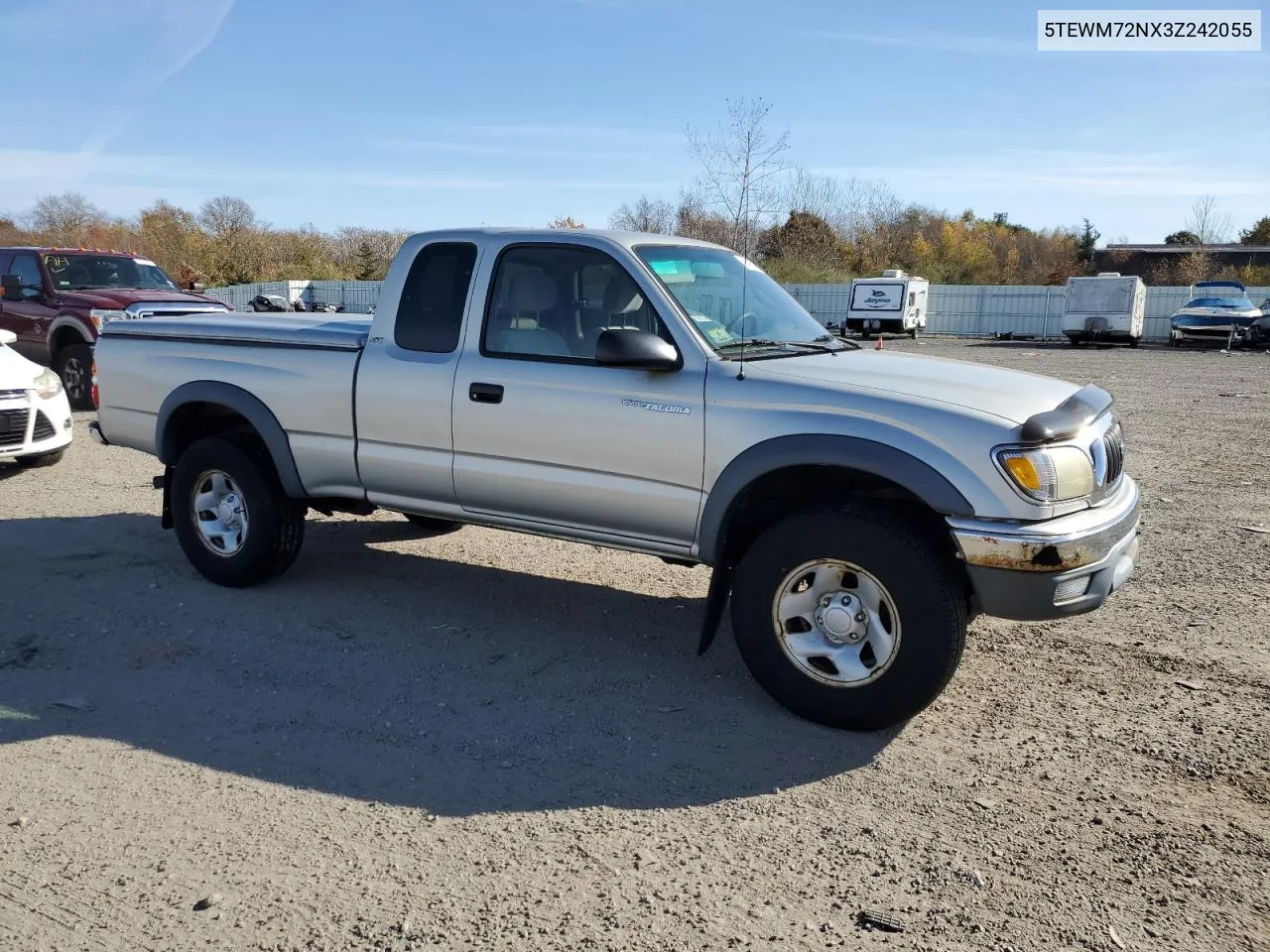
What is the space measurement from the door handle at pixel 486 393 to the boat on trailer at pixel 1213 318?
31229 mm

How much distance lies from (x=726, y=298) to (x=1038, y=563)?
199cm

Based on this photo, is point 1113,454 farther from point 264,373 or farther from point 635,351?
point 264,373

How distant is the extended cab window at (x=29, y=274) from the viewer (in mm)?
13102

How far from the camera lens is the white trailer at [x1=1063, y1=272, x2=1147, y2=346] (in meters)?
31.6

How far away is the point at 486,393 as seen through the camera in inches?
194

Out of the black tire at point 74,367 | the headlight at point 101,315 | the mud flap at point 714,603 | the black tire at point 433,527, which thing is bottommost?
the black tire at point 433,527

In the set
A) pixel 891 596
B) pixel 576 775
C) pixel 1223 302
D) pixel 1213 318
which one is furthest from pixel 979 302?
pixel 576 775

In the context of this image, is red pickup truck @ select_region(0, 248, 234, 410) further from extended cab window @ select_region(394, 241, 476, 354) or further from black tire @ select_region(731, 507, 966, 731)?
black tire @ select_region(731, 507, 966, 731)

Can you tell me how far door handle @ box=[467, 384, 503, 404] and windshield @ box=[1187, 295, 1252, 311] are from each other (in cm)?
3210

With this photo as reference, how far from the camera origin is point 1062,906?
2988mm

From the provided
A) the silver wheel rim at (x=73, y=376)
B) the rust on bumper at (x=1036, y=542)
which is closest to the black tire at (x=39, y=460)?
the silver wheel rim at (x=73, y=376)

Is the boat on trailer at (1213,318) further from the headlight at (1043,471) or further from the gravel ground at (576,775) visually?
the headlight at (1043,471)

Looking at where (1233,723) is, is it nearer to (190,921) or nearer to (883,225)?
(190,921)

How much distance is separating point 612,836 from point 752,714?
1133mm
